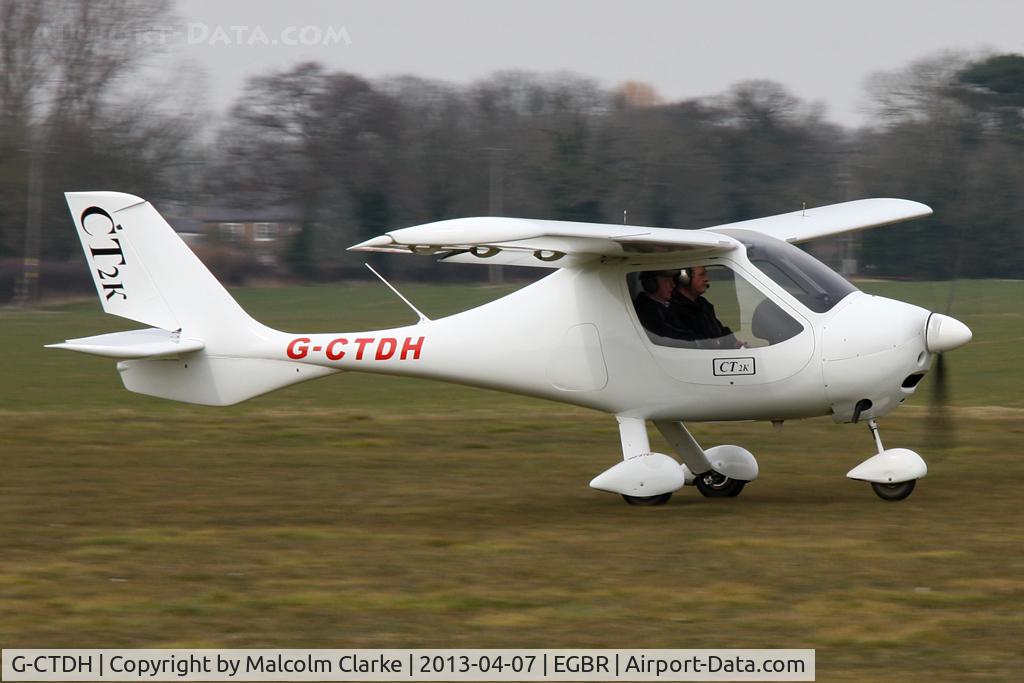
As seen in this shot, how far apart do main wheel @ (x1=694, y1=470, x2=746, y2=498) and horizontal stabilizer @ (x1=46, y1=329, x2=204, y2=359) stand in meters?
4.41

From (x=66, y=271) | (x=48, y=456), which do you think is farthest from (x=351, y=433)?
(x=66, y=271)

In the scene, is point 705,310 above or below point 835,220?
below

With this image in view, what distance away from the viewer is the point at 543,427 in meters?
17.3

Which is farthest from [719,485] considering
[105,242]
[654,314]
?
[105,242]

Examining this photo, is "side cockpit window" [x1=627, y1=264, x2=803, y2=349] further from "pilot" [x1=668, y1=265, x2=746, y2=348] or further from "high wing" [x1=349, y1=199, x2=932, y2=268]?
"high wing" [x1=349, y1=199, x2=932, y2=268]

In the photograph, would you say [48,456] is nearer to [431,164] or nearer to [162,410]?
[162,410]

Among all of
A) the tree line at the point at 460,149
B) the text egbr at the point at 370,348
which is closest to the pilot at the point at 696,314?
the text egbr at the point at 370,348

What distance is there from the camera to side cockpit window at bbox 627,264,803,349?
412 inches

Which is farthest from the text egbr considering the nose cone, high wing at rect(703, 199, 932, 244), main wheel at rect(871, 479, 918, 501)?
the nose cone

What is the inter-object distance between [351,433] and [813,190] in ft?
134

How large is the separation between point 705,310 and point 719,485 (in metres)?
1.72

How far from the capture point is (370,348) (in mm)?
11227

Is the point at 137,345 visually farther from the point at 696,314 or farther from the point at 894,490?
the point at 894,490

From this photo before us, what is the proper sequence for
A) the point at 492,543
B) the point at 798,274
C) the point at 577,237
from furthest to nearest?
the point at 798,274 → the point at 577,237 → the point at 492,543
